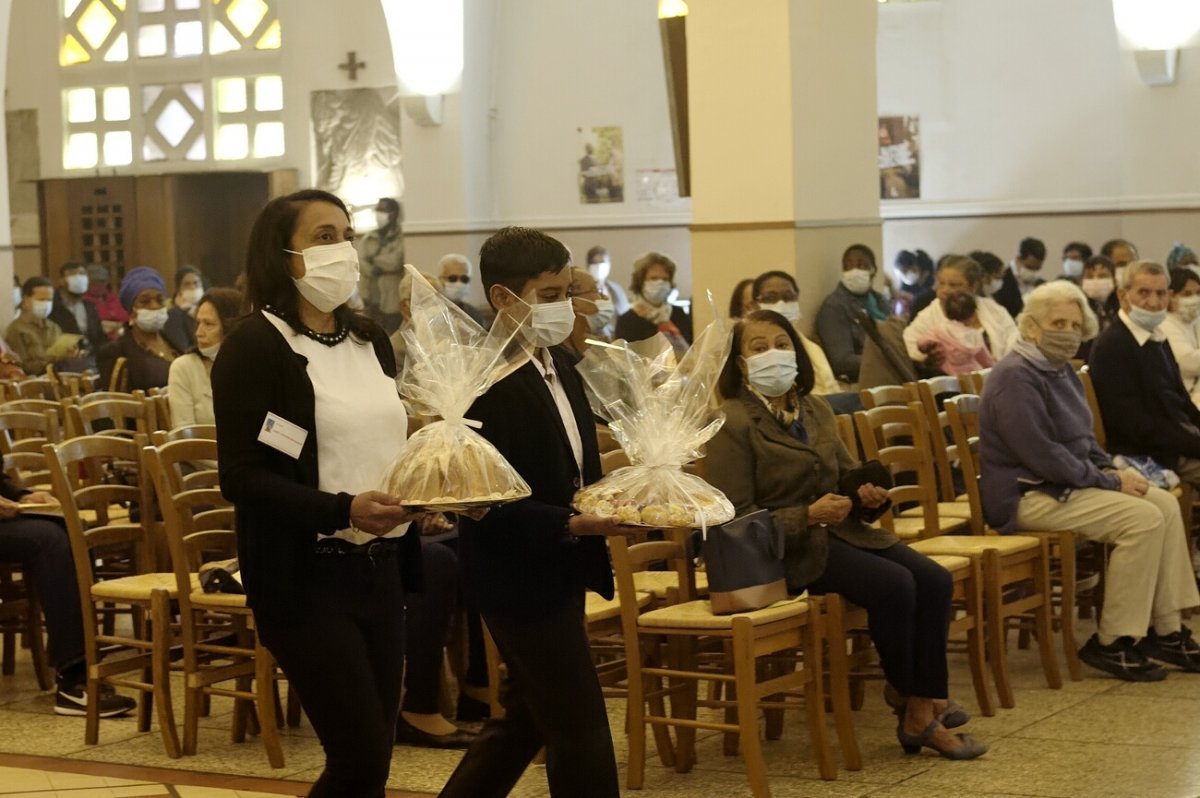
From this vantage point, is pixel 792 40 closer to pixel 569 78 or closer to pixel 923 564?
pixel 923 564

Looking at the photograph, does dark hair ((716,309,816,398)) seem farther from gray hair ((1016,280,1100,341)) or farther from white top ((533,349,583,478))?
white top ((533,349,583,478))

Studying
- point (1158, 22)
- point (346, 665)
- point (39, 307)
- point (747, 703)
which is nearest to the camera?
point (346, 665)

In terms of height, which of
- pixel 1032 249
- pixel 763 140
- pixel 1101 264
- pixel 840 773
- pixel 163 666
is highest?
pixel 763 140

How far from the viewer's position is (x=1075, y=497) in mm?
6648

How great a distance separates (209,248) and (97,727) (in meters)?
15.0

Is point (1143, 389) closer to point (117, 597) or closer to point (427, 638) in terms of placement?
point (427, 638)

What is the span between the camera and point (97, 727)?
5.81 meters

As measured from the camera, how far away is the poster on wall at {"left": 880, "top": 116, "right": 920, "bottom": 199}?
17.8 meters

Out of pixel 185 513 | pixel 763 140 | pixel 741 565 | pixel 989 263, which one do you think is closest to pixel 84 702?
pixel 185 513

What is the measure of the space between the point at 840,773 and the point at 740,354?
4.22ft

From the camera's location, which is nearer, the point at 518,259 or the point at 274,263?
the point at 274,263

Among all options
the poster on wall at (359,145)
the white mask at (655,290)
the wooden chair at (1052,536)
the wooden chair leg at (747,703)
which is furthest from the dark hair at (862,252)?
the poster on wall at (359,145)

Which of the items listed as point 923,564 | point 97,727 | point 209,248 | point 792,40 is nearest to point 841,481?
point 923,564

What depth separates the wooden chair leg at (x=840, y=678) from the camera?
17.3 ft
